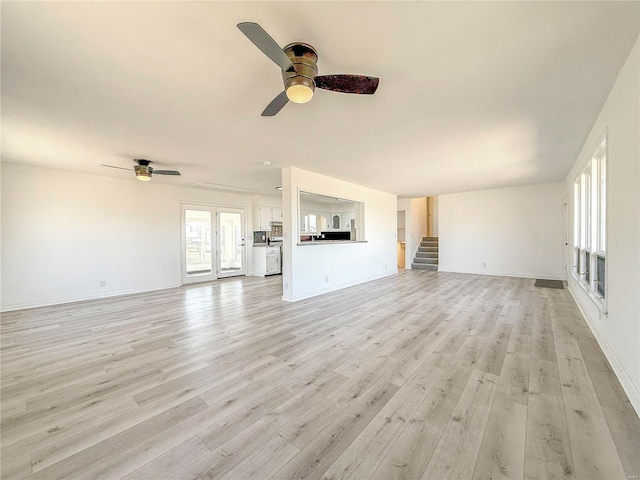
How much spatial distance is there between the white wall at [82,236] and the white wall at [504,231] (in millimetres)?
7712

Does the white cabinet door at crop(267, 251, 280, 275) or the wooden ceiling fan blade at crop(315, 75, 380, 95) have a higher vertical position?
the wooden ceiling fan blade at crop(315, 75, 380, 95)

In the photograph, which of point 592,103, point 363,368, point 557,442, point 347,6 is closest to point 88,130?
point 347,6

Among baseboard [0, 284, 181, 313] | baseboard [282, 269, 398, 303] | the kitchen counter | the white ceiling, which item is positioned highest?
the white ceiling

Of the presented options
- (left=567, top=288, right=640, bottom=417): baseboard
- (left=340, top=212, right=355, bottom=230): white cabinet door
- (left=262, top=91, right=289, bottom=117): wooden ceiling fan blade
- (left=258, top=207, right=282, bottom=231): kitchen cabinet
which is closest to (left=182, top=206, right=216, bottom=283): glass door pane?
(left=258, top=207, right=282, bottom=231): kitchen cabinet

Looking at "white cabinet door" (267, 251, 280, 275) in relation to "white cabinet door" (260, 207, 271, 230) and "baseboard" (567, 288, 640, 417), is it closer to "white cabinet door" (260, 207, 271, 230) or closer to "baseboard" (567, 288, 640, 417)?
"white cabinet door" (260, 207, 271, 230)

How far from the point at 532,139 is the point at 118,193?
24.8ft

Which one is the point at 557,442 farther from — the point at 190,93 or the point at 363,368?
the point at 190,93

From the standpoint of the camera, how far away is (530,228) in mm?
6781

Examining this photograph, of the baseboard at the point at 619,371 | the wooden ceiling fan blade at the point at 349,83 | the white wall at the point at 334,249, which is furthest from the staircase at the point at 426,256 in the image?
the wooden ceiling fan blade at the point at 349,83

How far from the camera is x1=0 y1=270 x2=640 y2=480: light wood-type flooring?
1.33 m

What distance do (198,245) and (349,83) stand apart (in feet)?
20.6

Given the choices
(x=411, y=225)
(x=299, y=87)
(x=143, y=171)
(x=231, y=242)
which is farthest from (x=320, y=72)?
(x=411, y=225)

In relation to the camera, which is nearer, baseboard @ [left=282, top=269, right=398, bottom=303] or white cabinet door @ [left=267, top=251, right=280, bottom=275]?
baseboard @ [left=282, top=269, right=398, bottom=303]

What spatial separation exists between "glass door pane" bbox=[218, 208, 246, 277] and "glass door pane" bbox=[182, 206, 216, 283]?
25 centimetres
